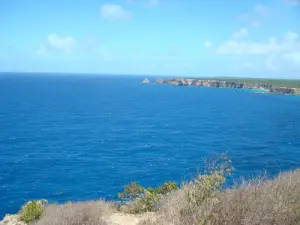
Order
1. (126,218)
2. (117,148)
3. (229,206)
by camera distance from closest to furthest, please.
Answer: (229,206)
(126,218)
(117,148)

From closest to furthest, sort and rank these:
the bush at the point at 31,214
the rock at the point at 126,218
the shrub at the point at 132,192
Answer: the rock at the point at 126,218 → the bush at the point at 31,214 → the shrub at the point at 132,192

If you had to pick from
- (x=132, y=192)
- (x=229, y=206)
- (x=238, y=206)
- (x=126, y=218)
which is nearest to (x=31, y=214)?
(x=126, y=218)

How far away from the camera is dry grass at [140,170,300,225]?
9.24m

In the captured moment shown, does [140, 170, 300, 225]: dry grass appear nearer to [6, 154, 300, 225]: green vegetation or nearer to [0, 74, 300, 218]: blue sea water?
[6, 154, 300, 225]: green vegetation

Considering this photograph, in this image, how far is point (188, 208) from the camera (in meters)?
10.7

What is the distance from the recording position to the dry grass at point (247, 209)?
30.3 ft

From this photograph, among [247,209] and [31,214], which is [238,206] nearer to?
[247,209]

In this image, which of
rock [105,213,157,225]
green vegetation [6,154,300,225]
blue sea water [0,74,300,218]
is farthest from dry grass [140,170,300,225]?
blue sea water [0,74,300,218]

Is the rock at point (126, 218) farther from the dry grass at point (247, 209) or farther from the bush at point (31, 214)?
the dry grass at point (247, 209)

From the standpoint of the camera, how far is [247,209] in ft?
31.6

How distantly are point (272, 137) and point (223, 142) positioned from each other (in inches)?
526

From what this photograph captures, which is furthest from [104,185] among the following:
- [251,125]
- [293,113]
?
[293,113]

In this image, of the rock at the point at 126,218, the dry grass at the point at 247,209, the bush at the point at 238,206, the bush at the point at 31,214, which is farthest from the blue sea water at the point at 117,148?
the dry grass at the point at 247,209

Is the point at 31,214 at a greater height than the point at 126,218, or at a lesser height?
lesser
